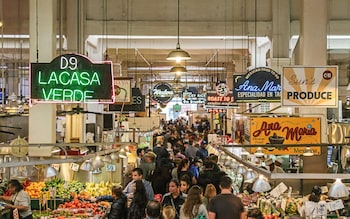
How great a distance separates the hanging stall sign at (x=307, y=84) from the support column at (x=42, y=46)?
497cm

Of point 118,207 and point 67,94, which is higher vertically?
point 67,94

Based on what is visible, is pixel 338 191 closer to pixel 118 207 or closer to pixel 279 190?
pixel 279 190

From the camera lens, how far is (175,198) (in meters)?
8.64

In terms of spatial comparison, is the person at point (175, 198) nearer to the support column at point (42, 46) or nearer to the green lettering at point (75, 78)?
the green lettering at point (75, 78)

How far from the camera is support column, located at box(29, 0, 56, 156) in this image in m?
12.1

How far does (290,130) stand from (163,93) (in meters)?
10.5

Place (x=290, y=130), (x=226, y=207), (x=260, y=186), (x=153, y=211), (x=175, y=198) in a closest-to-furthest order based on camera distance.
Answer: (x=153, y=211) < (x=226, y=207) < (x=260, y=186) < (x=175, y=198) < (x=290, y=130)

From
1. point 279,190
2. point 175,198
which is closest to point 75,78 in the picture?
point 175,198

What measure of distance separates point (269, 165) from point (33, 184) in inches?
204

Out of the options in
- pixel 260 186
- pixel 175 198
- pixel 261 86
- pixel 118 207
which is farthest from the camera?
pixel 261 86

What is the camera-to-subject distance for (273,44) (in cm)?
1608

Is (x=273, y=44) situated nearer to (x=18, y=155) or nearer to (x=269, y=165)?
(x=269, y=165)

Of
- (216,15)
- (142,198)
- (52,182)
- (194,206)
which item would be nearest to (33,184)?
(52,182)

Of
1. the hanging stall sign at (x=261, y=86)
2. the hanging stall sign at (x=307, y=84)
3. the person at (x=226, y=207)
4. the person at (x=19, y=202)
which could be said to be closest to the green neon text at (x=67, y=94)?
the person at (x=19, y=202)
